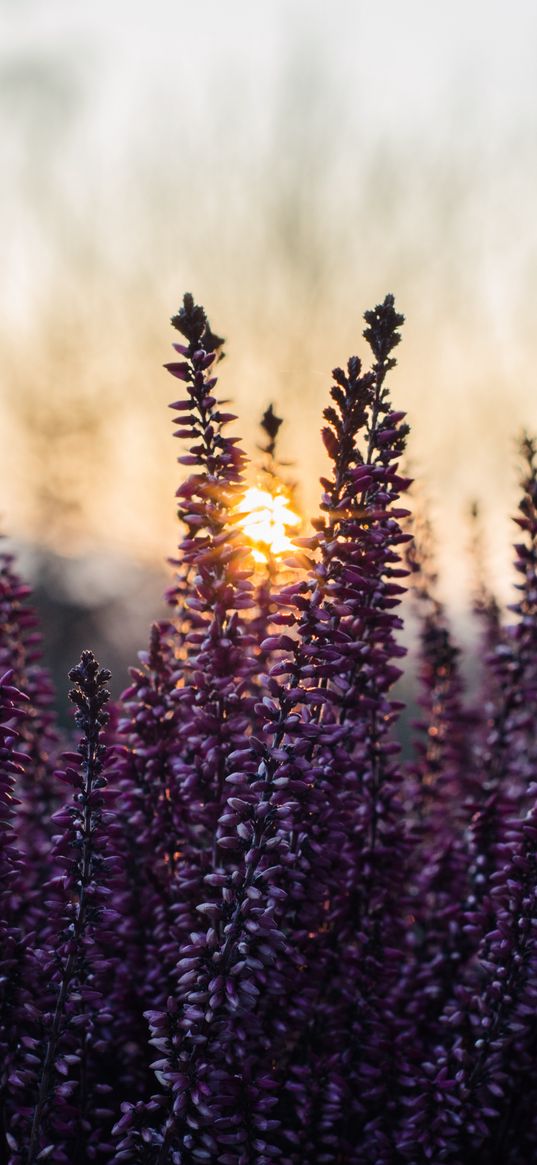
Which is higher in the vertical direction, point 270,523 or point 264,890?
point 270,523

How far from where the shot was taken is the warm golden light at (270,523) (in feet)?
7.03

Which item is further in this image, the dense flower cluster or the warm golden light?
the warm golden light

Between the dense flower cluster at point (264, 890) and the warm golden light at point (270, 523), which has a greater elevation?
the warm golden light at point (270, 523)

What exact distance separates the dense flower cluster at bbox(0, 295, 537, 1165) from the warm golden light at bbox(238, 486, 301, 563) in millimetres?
41

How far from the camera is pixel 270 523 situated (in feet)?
7.29

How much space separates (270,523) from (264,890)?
3.34 feet

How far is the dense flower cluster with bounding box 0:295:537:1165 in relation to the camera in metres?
1.54

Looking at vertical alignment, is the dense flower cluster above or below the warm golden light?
below

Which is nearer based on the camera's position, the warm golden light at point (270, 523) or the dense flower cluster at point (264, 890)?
the dense flower cluster at point (264, 890)

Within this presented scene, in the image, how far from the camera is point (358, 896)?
6.79 ft

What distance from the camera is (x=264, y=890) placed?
151 centimetres

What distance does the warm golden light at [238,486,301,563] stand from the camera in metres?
2.14

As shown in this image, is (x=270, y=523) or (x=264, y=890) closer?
(x=264, y=890)

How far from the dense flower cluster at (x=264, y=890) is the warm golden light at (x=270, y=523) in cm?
4
